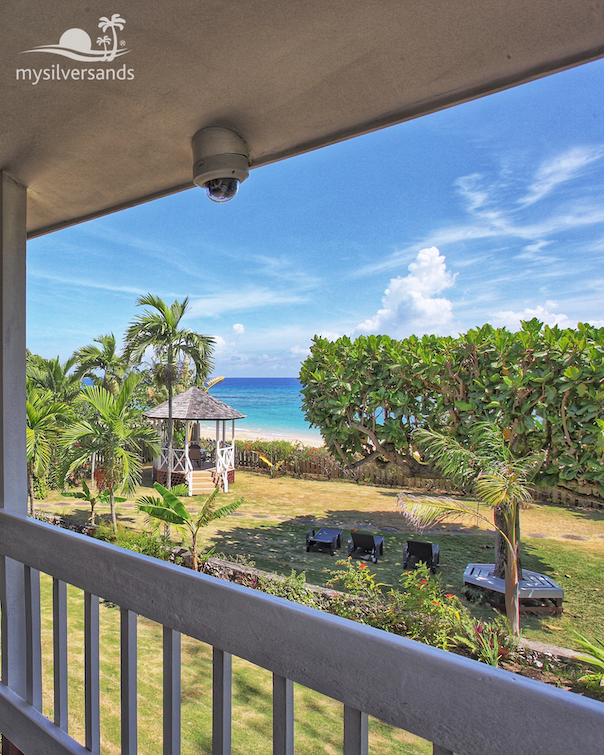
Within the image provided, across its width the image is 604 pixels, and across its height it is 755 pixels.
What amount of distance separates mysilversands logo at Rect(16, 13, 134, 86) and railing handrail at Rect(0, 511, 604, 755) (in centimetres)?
107

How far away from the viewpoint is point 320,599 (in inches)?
206

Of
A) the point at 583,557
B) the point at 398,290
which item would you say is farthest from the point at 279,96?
the point at 398,290

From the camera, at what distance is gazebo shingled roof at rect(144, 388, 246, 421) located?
11.5 m

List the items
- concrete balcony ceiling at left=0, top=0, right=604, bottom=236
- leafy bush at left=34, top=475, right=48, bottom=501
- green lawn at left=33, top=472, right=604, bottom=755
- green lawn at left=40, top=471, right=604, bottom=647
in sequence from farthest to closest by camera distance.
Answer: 1. leafy bush at left=34, top=475, right=48, bottom=501
2. green lawn at left=40, top=471, right=604, bottom=647
3. green lawn at left=33, top=472, right=604, bottom=755
4. concrete balcony ceiling at left=0, top=0, right=604, bottom=236

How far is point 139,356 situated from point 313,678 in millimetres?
10336

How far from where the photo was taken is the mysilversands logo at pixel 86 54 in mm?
942

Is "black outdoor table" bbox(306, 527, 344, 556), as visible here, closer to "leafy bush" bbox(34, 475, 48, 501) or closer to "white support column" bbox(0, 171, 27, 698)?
"leafy bush" bbox(34, 475, 48, 501)

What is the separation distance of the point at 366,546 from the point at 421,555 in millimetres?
865

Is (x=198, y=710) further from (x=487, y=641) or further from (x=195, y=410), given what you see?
(x=195, y=410)

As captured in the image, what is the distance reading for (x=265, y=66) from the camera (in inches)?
40.2

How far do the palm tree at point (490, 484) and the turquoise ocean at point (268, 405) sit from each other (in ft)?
66.2

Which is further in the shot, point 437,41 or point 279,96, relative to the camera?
point 279,96

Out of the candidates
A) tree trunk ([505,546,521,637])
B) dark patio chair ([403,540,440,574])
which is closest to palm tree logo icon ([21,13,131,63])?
tree trunk ([505,546,521,637])

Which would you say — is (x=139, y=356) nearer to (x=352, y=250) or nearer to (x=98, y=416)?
(x=98, y=416)
